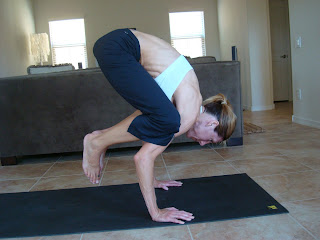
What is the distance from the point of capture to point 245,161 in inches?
100

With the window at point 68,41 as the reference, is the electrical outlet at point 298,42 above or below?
below

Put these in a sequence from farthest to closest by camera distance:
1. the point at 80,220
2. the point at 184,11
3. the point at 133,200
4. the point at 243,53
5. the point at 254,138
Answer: the point at 184,11 < the point at 243,53 < the point at 254,138 < the point at 133,200 < the point at 80,220

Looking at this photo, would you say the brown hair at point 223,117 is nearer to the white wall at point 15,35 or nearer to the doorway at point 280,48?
the white wall at point 15,35

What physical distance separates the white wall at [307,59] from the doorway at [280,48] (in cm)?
308

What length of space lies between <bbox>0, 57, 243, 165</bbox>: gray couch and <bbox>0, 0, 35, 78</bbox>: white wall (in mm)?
3098

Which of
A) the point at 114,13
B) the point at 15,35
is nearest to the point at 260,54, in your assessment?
the point at 114,13

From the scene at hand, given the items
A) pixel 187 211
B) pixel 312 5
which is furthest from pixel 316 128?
pixel 187 211

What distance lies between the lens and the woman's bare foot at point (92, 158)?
182cm

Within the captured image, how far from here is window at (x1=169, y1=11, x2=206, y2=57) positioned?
8.13m

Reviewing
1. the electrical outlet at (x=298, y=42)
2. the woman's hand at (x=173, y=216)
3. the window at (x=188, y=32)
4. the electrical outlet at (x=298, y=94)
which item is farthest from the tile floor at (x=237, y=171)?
the window at (x=188, y=32)

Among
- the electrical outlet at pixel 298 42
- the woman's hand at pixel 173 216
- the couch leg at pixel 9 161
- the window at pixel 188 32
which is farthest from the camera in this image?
the window at pixel 188 32

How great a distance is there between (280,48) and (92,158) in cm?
631

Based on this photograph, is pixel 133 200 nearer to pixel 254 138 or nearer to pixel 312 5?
pixel 254 138

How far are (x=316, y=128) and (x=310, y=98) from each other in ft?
1.27
